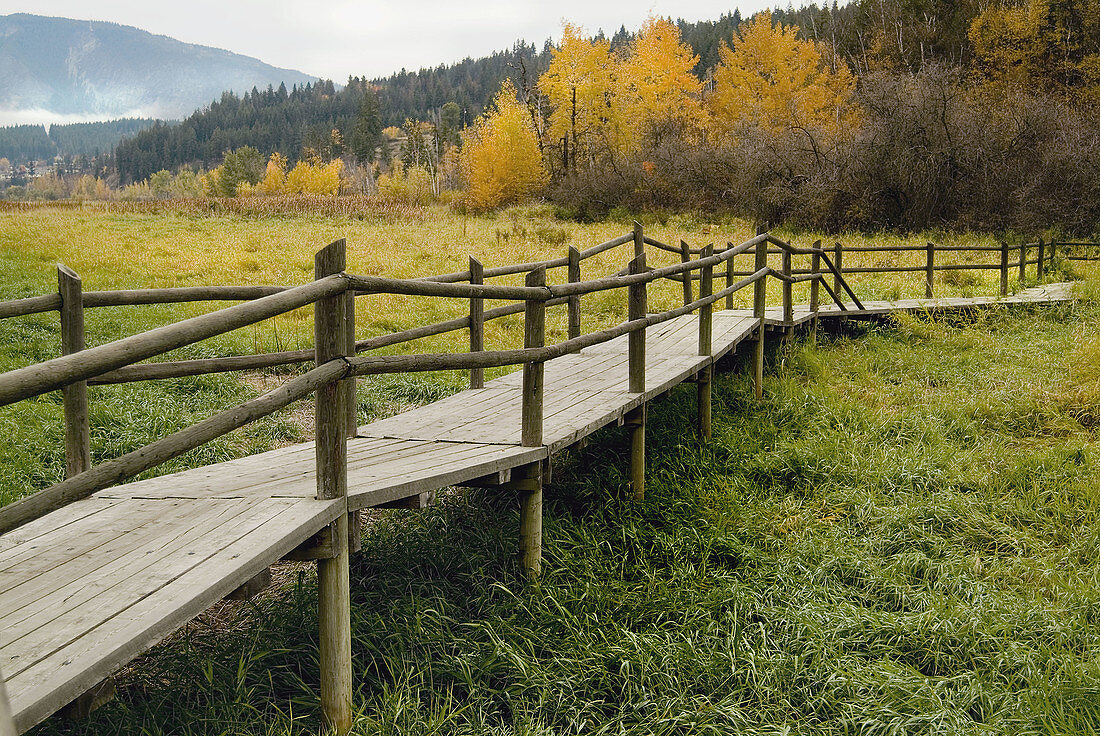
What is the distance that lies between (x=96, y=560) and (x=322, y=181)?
252 feet

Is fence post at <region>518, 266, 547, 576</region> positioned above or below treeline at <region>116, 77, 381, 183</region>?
below

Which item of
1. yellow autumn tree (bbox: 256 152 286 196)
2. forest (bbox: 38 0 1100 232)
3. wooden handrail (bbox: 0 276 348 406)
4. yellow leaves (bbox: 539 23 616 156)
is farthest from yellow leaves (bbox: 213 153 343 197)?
wooden handrail (bbox: 0 276 348 406)

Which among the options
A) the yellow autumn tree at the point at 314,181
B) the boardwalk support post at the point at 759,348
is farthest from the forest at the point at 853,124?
the yellow autumn tree at the point at 314,181

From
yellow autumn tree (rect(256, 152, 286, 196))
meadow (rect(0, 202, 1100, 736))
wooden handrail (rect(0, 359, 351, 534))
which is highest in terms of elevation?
yellow autumn tree (rect(256, 152, 286, 196))

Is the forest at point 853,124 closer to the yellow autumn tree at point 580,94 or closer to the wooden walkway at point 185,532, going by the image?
the yellow autumn tree at point 580,94

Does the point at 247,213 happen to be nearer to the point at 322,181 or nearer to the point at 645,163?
the point at 645,163

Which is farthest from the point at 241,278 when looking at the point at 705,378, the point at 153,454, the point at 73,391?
the point at 153,454

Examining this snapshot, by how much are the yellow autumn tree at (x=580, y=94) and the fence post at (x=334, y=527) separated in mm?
36865

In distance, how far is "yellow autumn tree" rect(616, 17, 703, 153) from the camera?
38.3m

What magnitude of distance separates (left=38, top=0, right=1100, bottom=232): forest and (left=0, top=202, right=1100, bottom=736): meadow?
17.1 m

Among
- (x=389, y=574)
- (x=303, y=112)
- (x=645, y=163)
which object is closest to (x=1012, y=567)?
(x=389, y=574)

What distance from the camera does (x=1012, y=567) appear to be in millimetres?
5258

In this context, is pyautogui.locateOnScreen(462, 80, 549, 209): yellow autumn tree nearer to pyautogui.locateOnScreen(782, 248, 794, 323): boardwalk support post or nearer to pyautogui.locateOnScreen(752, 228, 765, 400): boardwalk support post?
pyautogui.locateOnScreen(782, 248, 794, 323): boardwalk support post

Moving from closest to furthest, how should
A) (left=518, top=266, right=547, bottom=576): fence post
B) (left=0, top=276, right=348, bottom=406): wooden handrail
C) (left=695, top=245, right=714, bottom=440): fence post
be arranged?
(left=0, top=276, right=348, bottom=406): wooden handrail < (left=518, top=266, right=547, bottom=576): fence post < (left=695, top=245, right=714, bottom=440): fence post
